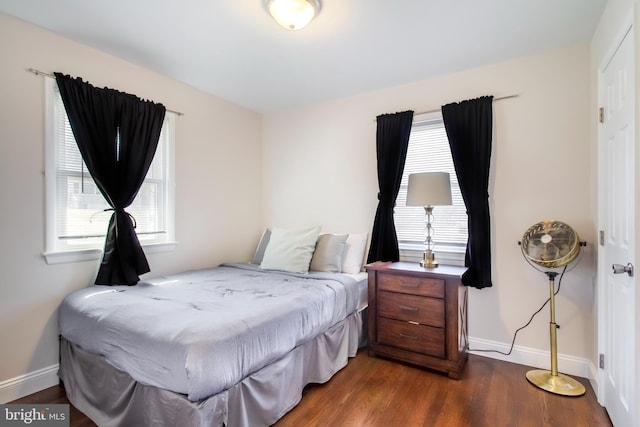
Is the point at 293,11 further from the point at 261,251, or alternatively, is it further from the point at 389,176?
the point at 261,251

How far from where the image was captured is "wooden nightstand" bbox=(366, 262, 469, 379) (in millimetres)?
2336

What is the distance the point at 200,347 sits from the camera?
1423mm

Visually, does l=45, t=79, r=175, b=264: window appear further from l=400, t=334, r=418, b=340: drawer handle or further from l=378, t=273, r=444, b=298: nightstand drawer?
l=400, t=334, r=418, b=340: drawer handle

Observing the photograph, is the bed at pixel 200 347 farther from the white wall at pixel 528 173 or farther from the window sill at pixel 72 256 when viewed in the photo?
the white wall at pixel 528 173

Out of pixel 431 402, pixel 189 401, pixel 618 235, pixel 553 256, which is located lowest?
pixel 431 402

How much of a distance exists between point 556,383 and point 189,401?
7.66ft

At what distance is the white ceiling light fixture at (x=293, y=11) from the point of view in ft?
6.01

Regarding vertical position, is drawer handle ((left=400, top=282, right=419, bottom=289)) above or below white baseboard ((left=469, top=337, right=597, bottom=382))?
above

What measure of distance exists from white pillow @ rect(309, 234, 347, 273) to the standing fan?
1477 mm

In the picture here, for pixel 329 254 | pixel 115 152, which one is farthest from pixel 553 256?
pixel 115 152

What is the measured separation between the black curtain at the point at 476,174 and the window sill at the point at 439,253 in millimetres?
110

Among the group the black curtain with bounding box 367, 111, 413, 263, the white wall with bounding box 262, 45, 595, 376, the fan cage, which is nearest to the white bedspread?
the black curtain with bounding box 367, 111, 413, 263

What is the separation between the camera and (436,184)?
2.50 meters

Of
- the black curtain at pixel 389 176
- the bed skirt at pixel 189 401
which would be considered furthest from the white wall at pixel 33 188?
the black curtain at pixel 389 176
